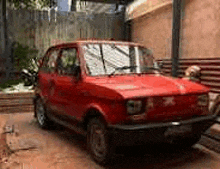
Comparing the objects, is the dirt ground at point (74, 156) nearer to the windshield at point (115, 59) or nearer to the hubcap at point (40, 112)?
the hubcap at point (40, 112)

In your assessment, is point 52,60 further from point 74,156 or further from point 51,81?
point 74,156

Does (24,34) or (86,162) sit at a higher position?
(24,34)

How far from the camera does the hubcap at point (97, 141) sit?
130 inches

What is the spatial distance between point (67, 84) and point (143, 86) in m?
1.42

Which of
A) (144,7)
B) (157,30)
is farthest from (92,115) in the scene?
(144,7)

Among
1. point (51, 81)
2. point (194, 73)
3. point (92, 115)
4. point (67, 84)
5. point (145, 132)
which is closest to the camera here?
point (145, 132)

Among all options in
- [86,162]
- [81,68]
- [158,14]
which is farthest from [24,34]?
[86,162]

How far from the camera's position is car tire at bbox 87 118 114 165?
3.18 meters

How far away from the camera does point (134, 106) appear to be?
2980 millimetres

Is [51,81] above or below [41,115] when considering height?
above

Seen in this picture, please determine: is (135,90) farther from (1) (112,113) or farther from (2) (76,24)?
(2) (76,24)

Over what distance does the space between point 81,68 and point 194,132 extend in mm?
1829

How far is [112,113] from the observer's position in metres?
3.04

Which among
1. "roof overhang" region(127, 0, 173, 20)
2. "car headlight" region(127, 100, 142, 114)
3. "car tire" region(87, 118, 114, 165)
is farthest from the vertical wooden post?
"car headlight" region(127, 100, 142, 114)
